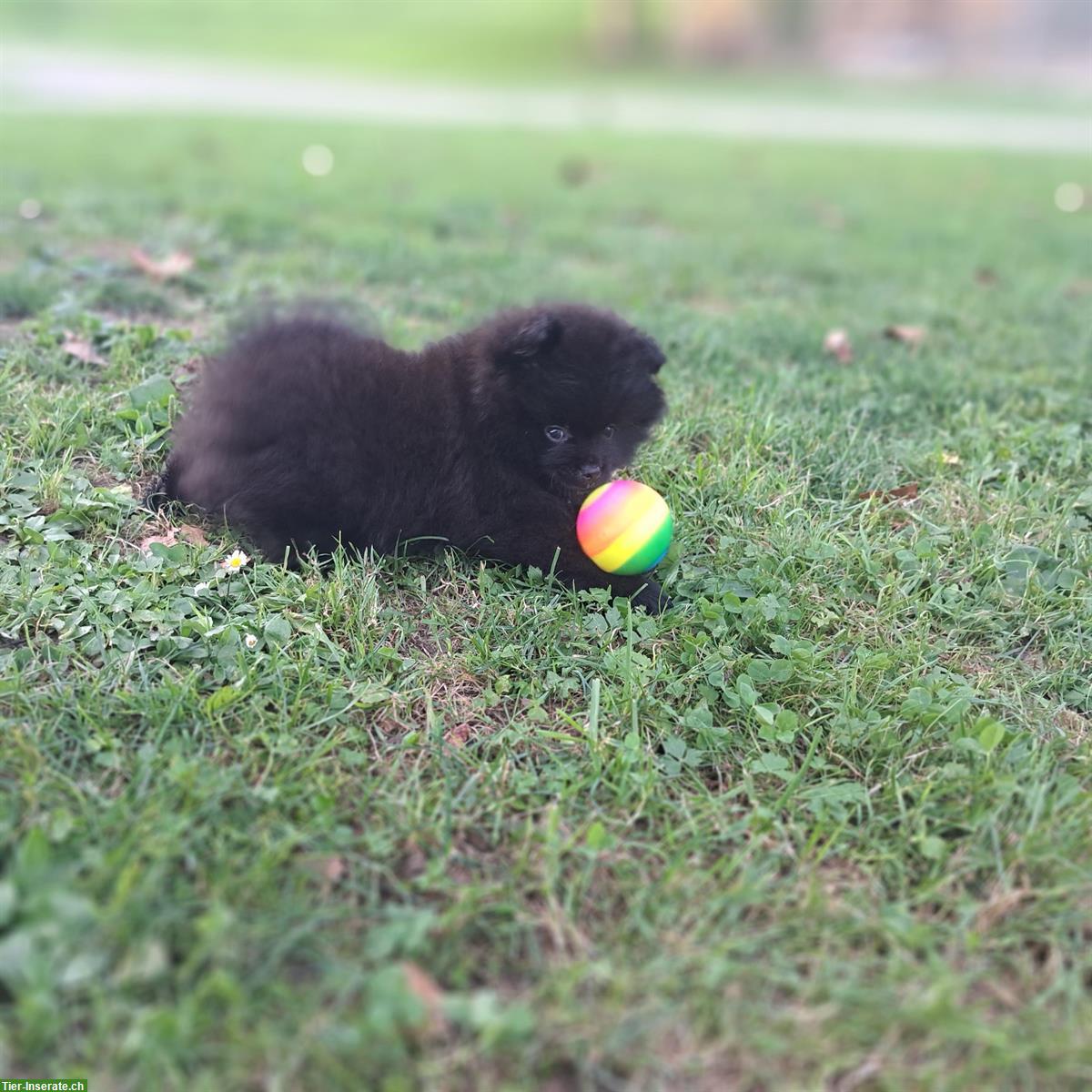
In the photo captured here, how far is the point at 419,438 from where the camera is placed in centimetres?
308

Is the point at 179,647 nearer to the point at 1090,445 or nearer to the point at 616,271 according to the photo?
the point at 1090,445

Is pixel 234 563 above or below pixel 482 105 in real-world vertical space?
below

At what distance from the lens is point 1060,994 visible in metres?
1.95

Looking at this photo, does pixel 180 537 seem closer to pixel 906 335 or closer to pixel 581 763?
pixel 581 763

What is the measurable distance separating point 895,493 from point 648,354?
1128 millimetres

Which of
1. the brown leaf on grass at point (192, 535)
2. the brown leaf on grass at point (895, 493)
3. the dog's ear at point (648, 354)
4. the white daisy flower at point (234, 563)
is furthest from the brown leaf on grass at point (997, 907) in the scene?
the brown leaf on grass at point (192, 535)

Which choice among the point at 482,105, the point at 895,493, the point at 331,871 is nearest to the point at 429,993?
the point at 331,871

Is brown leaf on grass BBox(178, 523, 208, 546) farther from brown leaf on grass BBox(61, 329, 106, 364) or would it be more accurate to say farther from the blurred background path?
the blurred background path

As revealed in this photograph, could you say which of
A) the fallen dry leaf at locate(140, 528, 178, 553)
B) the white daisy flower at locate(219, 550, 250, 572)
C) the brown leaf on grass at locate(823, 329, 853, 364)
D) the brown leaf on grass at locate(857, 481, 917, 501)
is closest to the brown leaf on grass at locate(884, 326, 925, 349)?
the brown leaf on grass at locate(823, 329, 853, 364)

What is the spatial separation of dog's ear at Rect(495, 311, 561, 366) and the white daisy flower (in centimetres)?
104

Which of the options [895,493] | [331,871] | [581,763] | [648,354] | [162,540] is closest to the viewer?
[331,871]

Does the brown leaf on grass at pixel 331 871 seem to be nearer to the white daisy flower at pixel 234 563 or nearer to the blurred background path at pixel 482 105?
the white daisy flower at pixel 234 563

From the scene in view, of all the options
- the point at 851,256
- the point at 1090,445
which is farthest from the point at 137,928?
the point at 851,256

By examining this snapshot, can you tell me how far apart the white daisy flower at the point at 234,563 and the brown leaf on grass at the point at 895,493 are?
2219 millimetres
